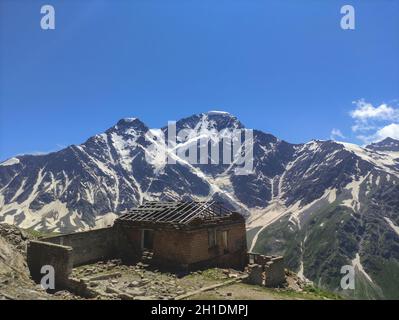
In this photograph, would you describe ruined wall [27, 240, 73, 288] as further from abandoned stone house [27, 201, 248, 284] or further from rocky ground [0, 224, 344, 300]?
rocky ground [0, 224, 344, 300]

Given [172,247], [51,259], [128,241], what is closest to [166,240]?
[172,247]

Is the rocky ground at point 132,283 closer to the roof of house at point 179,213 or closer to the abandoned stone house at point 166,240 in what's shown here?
the abandoned stone house at point 166,240

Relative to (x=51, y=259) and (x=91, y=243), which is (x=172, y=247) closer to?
(x=91, y=243)

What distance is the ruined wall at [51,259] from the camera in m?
27.9

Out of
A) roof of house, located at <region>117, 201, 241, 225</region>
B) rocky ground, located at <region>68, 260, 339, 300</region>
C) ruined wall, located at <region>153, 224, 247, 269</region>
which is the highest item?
roof of house, located at <region>117, 201, 241, 225</region>

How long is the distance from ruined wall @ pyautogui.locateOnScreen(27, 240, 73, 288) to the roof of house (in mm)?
9050

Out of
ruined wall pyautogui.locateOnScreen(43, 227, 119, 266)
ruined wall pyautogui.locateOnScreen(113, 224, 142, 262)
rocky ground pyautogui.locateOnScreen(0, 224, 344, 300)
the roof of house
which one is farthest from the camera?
ruined wall pyautogui.locateOnScreen(113, 224, 142, 262)

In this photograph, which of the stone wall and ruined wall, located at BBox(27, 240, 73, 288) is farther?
the stone wall

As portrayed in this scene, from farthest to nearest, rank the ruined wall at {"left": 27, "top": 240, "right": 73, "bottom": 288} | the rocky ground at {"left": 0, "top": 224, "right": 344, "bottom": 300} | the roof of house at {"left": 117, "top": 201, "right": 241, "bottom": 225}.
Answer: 1. the roof of house at {"left": 117, "top": 201, "right": 241, "bottom": 225}
2. the ruined wall at {"left": 27, "top": 240, "right": 73, "bottom": 288}
3. the rocky ground at {"left": 0, "top": 224, "right": 344, "bottom": 300}

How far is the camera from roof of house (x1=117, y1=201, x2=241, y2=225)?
117ft

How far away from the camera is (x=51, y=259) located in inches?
1152

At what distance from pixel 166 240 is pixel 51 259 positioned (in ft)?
29.4

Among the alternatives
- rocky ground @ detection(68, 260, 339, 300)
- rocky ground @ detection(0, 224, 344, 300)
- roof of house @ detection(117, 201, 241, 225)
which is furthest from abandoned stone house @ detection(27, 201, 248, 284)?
rocky ground @ detection(68, 260, 339, 300)
